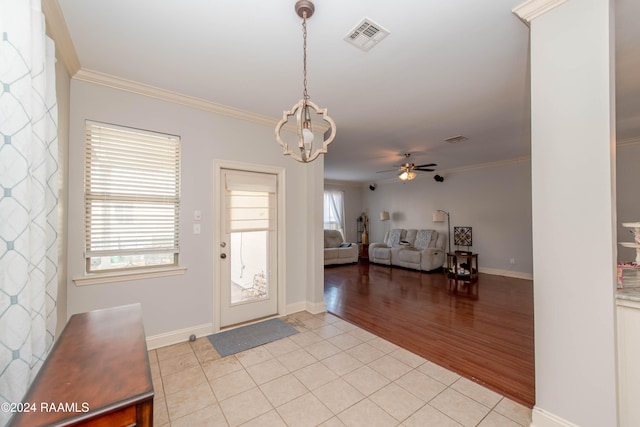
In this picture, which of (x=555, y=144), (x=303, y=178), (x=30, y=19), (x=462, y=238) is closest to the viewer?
(x=30, y=19)

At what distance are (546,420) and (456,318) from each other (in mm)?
2100

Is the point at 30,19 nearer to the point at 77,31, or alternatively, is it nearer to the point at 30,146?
the point at 30,146

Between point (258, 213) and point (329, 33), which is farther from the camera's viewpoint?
point (258, 213)

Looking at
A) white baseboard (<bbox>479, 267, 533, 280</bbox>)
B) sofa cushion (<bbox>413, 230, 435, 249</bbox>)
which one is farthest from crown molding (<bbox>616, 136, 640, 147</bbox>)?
sofa cushion (<bbox>413, 230, 435, 249</bbox>)

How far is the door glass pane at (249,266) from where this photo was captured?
3.35m

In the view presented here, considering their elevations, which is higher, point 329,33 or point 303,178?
point 329,33

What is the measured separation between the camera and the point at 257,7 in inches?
66.4

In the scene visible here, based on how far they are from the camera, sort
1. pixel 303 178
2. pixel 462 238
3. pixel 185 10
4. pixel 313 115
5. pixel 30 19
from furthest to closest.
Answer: pixel 462 238 → pixel 303 178 → pixel 313 115 → pixel 185 10 → pixel 30 19

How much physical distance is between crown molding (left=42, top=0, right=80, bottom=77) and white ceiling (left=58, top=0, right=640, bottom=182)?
0.15ft

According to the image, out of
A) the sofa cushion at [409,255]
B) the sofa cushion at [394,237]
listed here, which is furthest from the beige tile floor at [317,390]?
the sofa cushion at [394,237]

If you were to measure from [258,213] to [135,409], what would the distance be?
273cm

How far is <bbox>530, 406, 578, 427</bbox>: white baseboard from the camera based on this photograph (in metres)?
1.54

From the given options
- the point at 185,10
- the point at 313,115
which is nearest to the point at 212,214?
the point at 313,115

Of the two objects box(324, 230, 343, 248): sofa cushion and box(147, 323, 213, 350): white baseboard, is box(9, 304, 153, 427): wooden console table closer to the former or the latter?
box(147, 323, 213, 350): white baseboard
